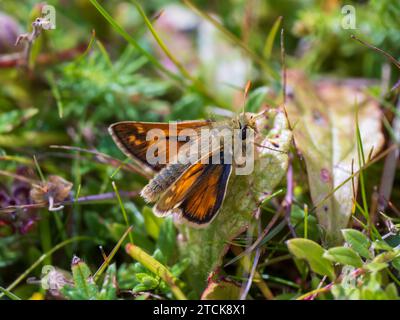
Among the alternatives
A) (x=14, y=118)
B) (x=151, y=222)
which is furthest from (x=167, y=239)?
(x=14, y=118)

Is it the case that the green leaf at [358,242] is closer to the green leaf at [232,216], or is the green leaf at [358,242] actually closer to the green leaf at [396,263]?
the green leaf at [396,263]

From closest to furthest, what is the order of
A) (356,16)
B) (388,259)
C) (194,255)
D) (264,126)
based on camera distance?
(388,259), (194,255), (264,126), (356,16)

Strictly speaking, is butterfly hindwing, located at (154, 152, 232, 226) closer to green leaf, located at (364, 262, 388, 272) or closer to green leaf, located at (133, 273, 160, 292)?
green leaf, located at (133, 273, 160, 292)

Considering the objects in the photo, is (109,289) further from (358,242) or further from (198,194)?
(358,242)

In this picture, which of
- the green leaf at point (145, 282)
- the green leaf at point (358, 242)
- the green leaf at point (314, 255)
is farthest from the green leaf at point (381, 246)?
the green leaf at point (145, 282)

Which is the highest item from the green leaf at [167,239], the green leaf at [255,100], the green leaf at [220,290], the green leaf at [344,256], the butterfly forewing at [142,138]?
the green leaf at [255,100]

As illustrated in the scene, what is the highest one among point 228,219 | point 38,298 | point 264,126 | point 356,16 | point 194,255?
point 356,16
